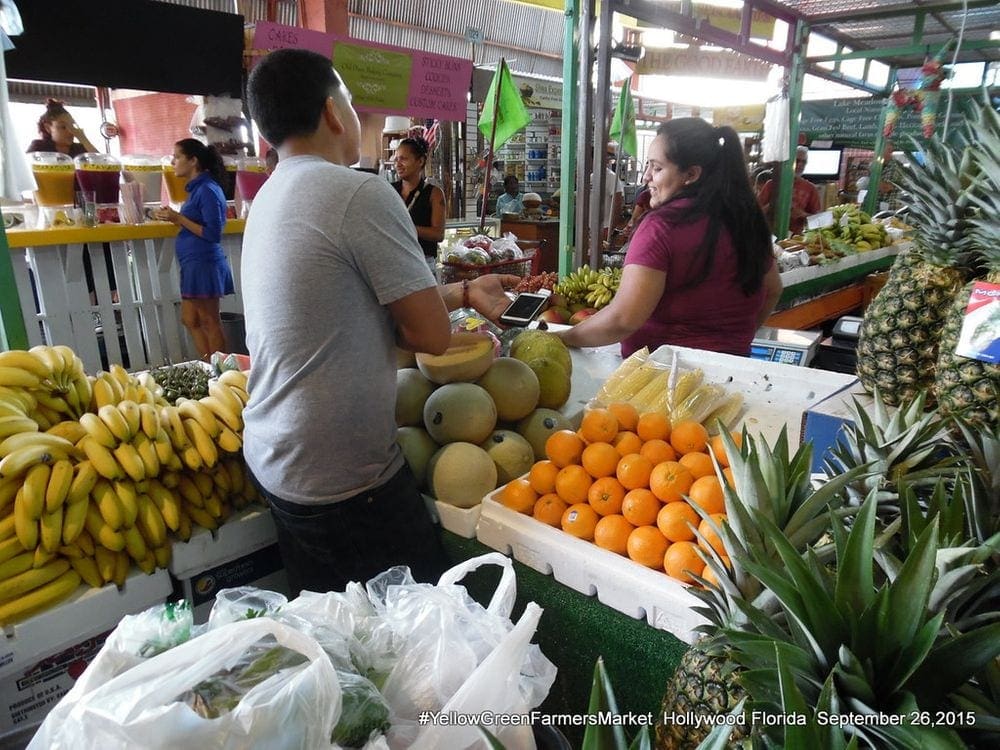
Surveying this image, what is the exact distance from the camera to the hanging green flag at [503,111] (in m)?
5.57

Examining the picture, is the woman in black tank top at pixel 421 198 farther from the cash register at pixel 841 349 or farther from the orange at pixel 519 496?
the orange at pixel 519 496

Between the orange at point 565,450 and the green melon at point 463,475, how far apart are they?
18cm

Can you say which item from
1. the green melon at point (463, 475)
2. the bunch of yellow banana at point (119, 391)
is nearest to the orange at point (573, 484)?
the green melon at point (463, 475)

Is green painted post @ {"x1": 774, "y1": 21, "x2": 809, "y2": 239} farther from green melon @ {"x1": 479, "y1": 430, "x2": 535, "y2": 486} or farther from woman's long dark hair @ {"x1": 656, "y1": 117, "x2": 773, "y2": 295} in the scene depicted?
green melon @ {"x1": 479, "y1": 430, "x2": 535, "y2": 486}

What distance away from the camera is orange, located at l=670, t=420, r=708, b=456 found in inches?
65.0

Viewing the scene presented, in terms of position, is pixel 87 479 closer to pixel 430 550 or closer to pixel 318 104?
pixel 430 550

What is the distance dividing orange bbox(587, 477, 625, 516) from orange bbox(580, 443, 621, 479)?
4cm

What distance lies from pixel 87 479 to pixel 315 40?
197 inches

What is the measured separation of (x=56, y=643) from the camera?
5.04 ft

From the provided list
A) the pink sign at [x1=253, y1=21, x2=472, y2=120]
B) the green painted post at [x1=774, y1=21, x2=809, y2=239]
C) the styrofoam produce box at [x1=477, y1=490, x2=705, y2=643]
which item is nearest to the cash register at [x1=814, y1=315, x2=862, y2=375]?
the green painted post at [x1=774, y1=21, x2=809, y2=239]

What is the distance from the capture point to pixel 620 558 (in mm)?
1437

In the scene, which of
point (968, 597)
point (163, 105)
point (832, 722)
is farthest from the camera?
point (163, 105)

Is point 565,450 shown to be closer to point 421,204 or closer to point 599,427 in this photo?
point 599,427

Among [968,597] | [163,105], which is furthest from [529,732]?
[163,105]
